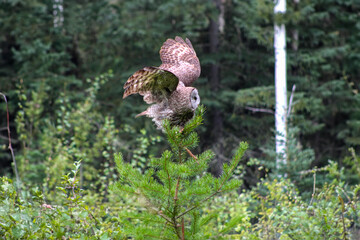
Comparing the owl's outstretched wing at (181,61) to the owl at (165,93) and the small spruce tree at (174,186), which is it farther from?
the small spruce tree at (174,186)

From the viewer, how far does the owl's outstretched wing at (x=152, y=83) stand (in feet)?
11.0

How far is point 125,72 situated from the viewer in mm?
13984

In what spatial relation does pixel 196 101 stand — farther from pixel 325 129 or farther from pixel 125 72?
pixel 325 129

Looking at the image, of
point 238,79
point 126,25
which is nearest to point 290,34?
point 238,79

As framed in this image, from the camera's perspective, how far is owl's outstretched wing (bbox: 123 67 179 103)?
132 inches

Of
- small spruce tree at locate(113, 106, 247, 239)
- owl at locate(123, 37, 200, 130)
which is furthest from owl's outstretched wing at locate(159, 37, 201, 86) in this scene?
small spruce tree at locate(113, 106, 247, 239)

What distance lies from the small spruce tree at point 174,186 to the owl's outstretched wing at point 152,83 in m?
0.51

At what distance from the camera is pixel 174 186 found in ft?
9.93

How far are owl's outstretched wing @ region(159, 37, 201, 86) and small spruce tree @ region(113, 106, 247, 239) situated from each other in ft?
3.62

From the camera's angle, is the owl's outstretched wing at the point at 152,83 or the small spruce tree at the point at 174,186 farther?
the owl's outstretched wing at the point at 152,83

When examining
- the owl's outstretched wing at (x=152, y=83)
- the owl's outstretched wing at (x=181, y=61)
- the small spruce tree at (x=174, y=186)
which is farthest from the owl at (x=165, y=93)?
the small spruce tree at (x=174, y=186)

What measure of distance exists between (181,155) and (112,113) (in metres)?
10.9

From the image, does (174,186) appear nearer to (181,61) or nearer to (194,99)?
(194,99)

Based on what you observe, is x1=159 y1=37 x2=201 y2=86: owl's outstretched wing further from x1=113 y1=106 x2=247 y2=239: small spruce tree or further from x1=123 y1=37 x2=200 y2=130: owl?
x1=113 y1=106 x2=247 y2=239: small spruce tree
